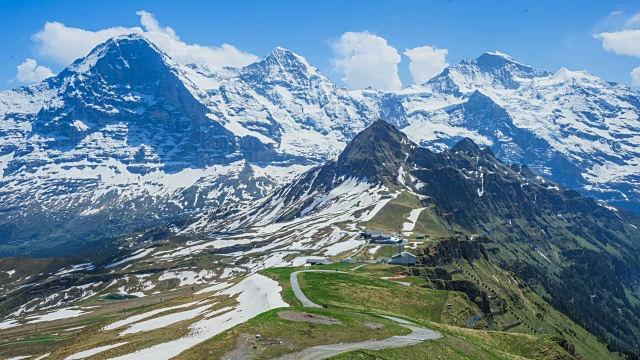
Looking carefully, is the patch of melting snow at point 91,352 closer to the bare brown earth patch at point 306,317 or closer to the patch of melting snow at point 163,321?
the patch of melting snow at point 163,321

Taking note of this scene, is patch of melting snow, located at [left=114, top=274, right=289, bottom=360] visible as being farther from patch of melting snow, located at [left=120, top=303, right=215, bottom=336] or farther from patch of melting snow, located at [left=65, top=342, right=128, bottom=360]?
patch of melting snow, located at [left=65, top=342, right=128, bottom=360]

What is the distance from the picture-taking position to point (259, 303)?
76.3m

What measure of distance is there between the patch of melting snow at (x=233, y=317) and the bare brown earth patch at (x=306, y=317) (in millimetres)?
9959

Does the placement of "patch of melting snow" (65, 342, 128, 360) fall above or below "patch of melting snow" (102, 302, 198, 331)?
above

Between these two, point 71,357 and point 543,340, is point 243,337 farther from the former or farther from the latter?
point 543,340

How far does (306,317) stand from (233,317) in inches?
708

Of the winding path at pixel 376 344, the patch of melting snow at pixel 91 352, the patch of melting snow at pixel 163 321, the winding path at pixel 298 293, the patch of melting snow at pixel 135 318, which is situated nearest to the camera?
the winding path at pixel 376 344

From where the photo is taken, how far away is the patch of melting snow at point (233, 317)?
55688mm

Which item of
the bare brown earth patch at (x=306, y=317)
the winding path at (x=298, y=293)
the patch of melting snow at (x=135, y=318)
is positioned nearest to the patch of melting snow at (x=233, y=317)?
the winding path at (x=298, y=293)

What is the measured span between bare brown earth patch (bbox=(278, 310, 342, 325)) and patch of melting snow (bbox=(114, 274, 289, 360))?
9.96m

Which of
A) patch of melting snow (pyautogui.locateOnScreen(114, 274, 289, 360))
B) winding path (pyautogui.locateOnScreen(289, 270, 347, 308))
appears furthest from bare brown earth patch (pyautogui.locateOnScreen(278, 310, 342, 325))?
winding path (pyautogui.locateOnScreen(289, 270, 347, 308))

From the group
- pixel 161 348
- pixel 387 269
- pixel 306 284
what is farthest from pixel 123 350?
pixel 387 269

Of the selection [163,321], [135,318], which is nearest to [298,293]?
[163,321]

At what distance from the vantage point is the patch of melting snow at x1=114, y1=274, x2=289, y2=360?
183ft
